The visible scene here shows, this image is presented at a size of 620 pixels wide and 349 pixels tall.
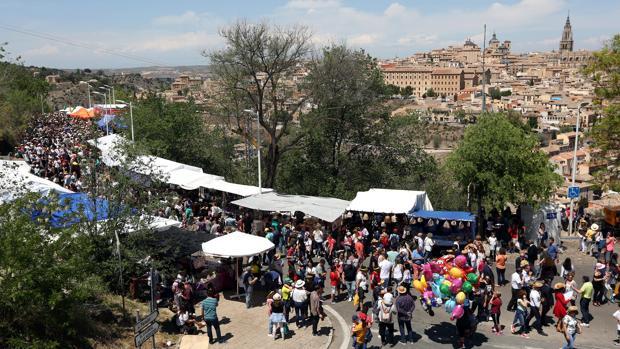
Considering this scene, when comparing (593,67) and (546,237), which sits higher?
(593,67)

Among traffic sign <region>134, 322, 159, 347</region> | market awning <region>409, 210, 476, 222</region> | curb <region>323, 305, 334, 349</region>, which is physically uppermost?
traffic sign <region>134, 322, 159, 347</region>

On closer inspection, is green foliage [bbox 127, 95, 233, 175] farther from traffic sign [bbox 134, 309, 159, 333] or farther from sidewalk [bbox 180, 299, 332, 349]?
traffic sign [bbox 134, 309, 159, 333]

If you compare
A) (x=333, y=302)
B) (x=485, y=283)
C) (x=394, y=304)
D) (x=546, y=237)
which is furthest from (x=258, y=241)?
(x=546, y=237)

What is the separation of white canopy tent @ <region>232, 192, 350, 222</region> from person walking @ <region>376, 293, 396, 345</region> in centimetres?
610

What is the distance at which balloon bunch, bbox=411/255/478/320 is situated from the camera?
36.0 feet

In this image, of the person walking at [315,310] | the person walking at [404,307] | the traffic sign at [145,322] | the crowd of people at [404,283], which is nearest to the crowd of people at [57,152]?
the crowd of people at [404,283]

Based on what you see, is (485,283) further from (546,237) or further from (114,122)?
(114,122)

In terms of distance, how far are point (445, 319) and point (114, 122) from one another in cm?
2595

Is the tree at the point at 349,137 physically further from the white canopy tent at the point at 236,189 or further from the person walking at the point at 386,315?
the person walking at the point at 386,315

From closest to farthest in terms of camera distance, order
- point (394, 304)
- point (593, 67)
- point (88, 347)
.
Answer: point (88, 347), point (394, 304), point (593, 67)

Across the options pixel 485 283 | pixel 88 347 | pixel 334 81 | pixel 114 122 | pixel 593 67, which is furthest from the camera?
pixel 114 122

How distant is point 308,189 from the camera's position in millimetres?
29141

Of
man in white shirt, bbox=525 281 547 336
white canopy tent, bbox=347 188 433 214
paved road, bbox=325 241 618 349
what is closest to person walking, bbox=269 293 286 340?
paved road, bbox=325 241 618 349

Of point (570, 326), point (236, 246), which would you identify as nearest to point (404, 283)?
point (570, 326)
